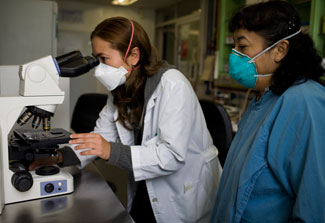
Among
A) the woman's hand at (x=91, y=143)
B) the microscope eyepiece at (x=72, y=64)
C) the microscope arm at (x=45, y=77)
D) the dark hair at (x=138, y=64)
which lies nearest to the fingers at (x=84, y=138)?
the woman's hand at (x=91, y=143)

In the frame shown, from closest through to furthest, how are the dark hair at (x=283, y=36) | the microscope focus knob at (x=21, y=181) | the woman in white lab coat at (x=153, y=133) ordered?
the dark hair at (x=283, y=36), the microscope focus knob at (x=21, y=181), the woman in white lab coat at (x=153, y=133)

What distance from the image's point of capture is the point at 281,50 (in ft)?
2.77

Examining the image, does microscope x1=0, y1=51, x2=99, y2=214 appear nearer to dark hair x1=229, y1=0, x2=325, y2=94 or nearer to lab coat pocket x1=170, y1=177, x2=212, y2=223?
lab coat pocket x1=170, y1=177, x2=212, y2=223

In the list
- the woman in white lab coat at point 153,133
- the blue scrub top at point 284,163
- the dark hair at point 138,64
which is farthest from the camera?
the dark hair at point 138,64

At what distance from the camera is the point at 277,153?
0.73m

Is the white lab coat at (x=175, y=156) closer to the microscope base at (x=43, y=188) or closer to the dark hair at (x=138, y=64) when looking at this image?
the dark hair at (x=138, y=64)

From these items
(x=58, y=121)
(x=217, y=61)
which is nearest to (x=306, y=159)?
(x=58, y=121)

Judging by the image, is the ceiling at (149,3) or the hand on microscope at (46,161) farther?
the ceiling at (149,3)

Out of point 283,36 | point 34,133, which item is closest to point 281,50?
point 283,36

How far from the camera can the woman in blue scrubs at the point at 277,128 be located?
688 mm

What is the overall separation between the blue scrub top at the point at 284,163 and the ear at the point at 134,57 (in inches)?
22.4

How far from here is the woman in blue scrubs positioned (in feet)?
2.26

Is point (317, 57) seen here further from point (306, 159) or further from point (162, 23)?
point (162, 23)

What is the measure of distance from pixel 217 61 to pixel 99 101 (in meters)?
A: 1.45
